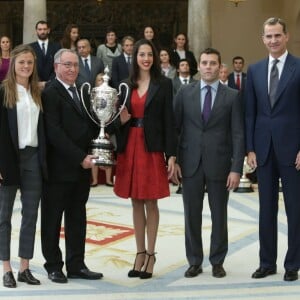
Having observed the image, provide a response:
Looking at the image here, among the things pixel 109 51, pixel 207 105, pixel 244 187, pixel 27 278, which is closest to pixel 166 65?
pixel 109 51

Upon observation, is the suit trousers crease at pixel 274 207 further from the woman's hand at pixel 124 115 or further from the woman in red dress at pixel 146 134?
the woman's hand at pixel 124 115

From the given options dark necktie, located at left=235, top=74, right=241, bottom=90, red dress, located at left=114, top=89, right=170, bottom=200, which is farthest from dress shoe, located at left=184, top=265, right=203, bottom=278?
dark necktie, located at left=235, top=74, right=241, bottom=90

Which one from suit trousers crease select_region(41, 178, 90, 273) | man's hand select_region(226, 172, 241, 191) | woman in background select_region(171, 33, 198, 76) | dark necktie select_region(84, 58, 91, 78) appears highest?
woman in background select_region(171, 33, 198, 76)

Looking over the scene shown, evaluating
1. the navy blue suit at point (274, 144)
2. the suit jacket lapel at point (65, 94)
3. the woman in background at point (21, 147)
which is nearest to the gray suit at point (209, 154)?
the navy blue suit at point (274, 144)

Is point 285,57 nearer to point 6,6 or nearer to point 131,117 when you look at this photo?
point 131,117

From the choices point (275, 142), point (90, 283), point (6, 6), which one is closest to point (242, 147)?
point (275, 142)

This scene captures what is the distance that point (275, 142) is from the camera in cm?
511

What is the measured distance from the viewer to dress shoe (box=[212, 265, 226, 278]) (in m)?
5.24

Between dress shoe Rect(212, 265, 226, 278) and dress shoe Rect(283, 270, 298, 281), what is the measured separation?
50 centimetres

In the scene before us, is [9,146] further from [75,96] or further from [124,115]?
[124,115]

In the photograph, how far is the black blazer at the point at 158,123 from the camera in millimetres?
4988

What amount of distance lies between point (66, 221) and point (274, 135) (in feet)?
5.92

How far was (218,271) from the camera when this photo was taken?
525 cm

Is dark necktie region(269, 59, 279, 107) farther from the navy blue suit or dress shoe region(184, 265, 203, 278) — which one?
dress shoe region(184, 265, 203, 278)
